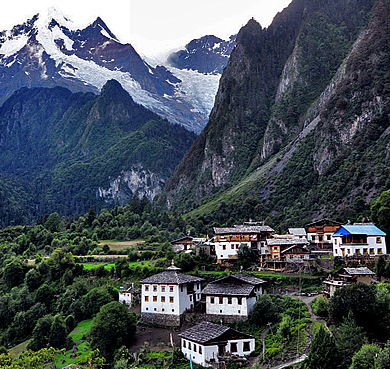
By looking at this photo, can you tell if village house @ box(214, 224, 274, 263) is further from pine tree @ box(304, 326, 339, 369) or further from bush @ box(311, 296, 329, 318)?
pine tree @ box(304, 326, 339, 369)

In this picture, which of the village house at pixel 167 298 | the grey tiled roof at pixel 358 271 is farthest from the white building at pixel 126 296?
the grey tiled roof at pixel 358 271

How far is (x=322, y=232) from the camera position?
305 ft

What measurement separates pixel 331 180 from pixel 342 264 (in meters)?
93.3

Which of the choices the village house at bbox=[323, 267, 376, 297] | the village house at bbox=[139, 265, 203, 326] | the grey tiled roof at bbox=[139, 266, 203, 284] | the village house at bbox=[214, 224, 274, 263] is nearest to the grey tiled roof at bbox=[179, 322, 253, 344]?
the village house at bbox=[139, 265, 203, 326]

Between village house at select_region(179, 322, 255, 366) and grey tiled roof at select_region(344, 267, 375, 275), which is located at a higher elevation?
grey tiled roof at select_region(344, 267, 375, 275)

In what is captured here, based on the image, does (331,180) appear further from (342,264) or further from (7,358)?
Answer: (7,358)

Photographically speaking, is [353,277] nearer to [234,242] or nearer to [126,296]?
[234,242]

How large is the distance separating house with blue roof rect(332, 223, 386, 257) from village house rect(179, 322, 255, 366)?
28.4 metres

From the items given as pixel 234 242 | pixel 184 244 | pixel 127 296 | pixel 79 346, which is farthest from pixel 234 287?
pixel 184 244

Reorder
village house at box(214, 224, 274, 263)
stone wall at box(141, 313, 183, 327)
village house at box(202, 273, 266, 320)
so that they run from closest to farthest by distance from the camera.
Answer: village house at box(202, 273, 266, 320)
stone wall at box(141, 313, 183, 327)
village house at box(214, 224, 274, 263)

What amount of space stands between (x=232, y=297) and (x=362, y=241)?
25.6m

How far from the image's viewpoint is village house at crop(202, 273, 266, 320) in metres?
60.2

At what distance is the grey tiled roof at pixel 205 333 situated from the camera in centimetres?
5227

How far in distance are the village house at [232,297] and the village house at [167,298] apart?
3721 millimetres
